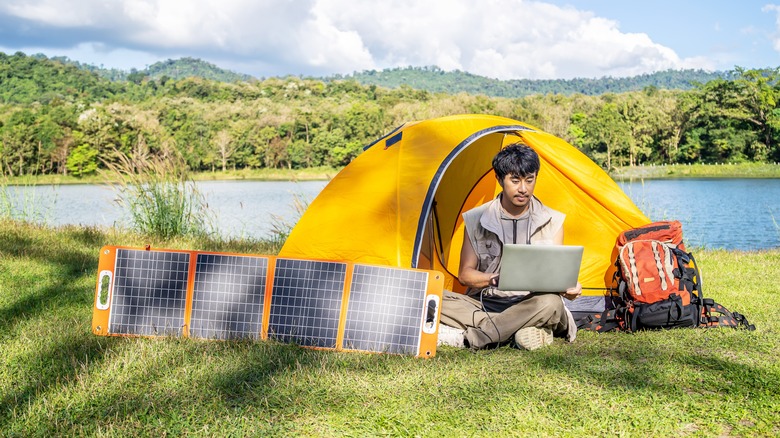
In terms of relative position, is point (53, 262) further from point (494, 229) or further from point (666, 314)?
point (666, 314)

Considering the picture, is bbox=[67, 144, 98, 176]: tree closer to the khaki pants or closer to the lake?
the lake

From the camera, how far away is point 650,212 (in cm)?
813

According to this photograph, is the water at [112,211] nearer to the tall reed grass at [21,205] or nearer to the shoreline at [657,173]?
the tall reed grass at [21,205]

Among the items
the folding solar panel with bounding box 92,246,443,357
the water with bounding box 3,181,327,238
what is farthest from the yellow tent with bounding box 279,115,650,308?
the water with bounding box 3,181,327,238

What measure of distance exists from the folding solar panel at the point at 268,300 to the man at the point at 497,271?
301 mm

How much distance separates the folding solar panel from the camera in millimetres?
3340

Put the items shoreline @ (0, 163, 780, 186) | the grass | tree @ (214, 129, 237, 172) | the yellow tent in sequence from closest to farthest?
the grass, the yellow tent, shoreline @ (0, 163, 780, 186), tree @ (214, 129, 237, 172)

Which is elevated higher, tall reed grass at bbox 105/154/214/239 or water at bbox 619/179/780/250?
water at bbox 619/179/780/250

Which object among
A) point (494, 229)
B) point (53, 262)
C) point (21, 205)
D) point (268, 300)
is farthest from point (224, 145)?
point (494, 229)

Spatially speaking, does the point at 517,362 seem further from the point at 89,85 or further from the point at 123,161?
the point at 89,85

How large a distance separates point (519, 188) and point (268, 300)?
4.59ft

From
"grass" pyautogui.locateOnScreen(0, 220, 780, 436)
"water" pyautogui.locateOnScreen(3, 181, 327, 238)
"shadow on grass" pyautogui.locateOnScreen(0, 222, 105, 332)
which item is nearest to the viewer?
"grass" pyautogui.locateOnScreen(0, 220, 780, 436)

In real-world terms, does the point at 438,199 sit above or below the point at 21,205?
above

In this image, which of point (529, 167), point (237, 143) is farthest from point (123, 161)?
point (237, 143)
